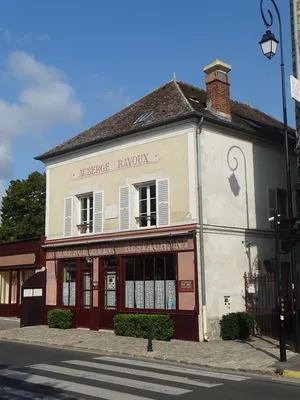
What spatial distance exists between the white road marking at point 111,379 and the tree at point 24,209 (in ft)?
96.0

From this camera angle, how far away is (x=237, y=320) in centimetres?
1497

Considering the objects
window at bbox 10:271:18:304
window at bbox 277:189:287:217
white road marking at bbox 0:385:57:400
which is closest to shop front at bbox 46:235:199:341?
window at bbox 10:271:18:304

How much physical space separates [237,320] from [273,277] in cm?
247

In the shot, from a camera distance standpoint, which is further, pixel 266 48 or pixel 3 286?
pixel 3 286

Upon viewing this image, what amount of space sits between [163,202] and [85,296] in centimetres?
508

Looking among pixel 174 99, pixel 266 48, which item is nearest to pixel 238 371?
pixel 266 48

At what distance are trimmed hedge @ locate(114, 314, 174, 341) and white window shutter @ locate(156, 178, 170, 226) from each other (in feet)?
9.91

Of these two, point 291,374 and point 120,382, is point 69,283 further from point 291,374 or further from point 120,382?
point 291,374

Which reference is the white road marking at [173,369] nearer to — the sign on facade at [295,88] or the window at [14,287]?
the sign on facade at [295,88]

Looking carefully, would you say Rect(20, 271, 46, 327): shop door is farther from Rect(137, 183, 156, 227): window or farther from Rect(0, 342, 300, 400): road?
Rect(0, 342, 300, 400): road

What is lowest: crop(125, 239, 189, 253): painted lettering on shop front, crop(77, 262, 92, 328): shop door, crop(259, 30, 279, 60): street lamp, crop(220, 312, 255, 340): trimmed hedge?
crop(220, 312, 255, 340): trimmed hedge

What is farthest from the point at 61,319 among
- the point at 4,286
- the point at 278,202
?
the point at 278,202

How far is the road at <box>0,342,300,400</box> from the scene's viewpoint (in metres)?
7.82

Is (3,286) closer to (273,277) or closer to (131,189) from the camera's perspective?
(131,189)
